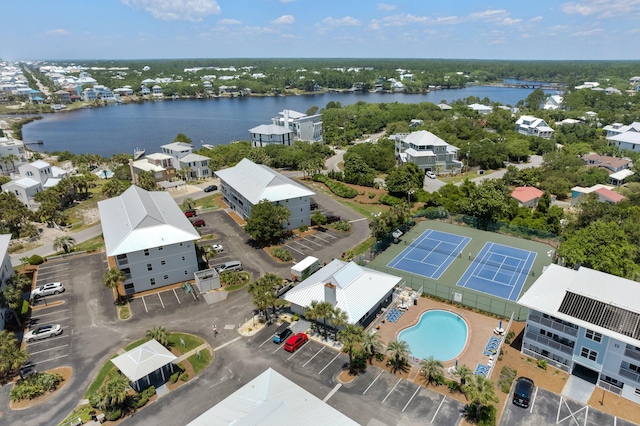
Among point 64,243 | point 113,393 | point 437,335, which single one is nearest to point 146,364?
point 113,393

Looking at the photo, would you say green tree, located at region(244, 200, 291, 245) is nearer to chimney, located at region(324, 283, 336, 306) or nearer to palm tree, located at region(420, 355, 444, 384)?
chimney, located at region(324, 283, 336, 306)

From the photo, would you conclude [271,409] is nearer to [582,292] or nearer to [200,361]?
[200,361]

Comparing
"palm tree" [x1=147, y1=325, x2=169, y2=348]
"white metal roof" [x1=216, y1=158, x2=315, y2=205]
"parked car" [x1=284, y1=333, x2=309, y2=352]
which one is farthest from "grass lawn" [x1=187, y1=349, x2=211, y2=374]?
"white metal roof" [x1=216, y1=158, x2=315, y2=205]

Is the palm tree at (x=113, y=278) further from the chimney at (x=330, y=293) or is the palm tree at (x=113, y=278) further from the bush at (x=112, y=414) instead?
the chimney at (x=330, y=293)

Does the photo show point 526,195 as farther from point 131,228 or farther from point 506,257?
point 131,228

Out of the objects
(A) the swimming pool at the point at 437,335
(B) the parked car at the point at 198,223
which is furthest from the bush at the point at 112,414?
(B) the parked car at the point at 198,223

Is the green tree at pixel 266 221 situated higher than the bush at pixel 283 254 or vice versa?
the green tree at pixel 266 221
